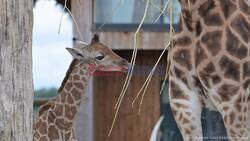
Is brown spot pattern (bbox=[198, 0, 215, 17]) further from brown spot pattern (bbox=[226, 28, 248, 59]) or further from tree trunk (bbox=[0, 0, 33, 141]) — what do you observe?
tree trunk (bbox=[0, 0, 33, 141])

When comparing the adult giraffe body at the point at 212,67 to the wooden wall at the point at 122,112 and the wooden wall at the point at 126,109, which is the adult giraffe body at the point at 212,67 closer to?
the wooden wall at the point at 126,109

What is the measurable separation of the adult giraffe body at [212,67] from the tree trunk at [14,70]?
819mm

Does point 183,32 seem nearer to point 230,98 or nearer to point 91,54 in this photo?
point 230,98

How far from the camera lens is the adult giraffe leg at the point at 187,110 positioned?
8.39 feet

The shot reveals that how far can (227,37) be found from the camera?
2.55 meters

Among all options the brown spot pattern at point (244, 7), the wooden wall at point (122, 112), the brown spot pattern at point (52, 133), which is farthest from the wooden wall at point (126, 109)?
the brown spot pattern at point (244, 7)

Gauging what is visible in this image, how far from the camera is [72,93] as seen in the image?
185 inches

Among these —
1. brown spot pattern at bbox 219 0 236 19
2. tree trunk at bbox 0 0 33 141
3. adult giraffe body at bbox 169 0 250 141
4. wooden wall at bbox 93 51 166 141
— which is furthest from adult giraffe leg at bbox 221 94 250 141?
wooden wall at bbox 93 51 166 141

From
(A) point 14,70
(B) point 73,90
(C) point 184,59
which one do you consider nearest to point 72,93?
(B) point 73,90

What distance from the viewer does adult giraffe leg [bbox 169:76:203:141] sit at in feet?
8.39

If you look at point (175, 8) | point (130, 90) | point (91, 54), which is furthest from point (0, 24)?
point (130, 90)

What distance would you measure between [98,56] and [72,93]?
0.37m

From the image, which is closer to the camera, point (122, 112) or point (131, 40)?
point (131, 40)

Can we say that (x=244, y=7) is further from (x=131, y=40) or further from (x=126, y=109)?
(x=126, y=109)
